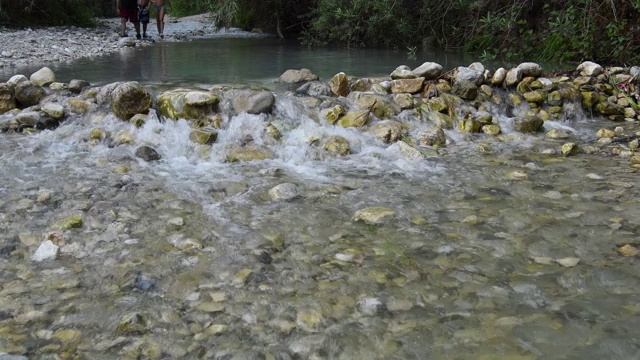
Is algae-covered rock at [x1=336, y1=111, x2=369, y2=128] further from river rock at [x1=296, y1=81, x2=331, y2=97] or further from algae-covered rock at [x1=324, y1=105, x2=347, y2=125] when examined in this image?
river rock at [x1=296, y1=81, x2=331, y2=97]

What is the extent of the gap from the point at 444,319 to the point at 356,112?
3.48 meters

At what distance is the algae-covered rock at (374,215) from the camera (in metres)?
3.19

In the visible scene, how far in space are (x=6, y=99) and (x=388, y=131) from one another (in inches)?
149

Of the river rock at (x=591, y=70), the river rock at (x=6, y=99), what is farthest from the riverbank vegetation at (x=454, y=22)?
the river rock at (x=6, y=99)

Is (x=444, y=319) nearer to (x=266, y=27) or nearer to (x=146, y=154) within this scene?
(x=146, y=154)

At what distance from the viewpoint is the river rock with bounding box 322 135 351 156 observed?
15.4 ft

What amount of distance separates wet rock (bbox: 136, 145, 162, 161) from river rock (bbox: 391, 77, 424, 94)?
2811 millimetres

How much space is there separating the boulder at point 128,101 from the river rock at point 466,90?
3.30 m

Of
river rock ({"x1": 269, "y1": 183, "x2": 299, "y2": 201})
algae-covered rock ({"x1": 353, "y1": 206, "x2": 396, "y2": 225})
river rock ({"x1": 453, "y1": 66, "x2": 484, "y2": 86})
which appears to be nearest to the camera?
algae-covered rock ({"x1": 353, "y1": 206, "x2": 396, "y2": 225})

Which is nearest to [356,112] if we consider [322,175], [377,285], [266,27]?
[322,175]

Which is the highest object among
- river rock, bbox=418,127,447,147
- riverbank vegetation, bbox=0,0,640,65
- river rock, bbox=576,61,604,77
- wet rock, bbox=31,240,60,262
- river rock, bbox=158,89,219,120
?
riverbank vegetation, bbox=0,0,640,65

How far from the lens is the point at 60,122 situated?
526 centimetres

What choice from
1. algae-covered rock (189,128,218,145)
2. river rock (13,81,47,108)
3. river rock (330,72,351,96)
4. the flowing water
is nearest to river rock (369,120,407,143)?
the flowing water

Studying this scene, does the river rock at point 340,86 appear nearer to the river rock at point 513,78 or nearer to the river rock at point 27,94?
the river rock at point 513,78
